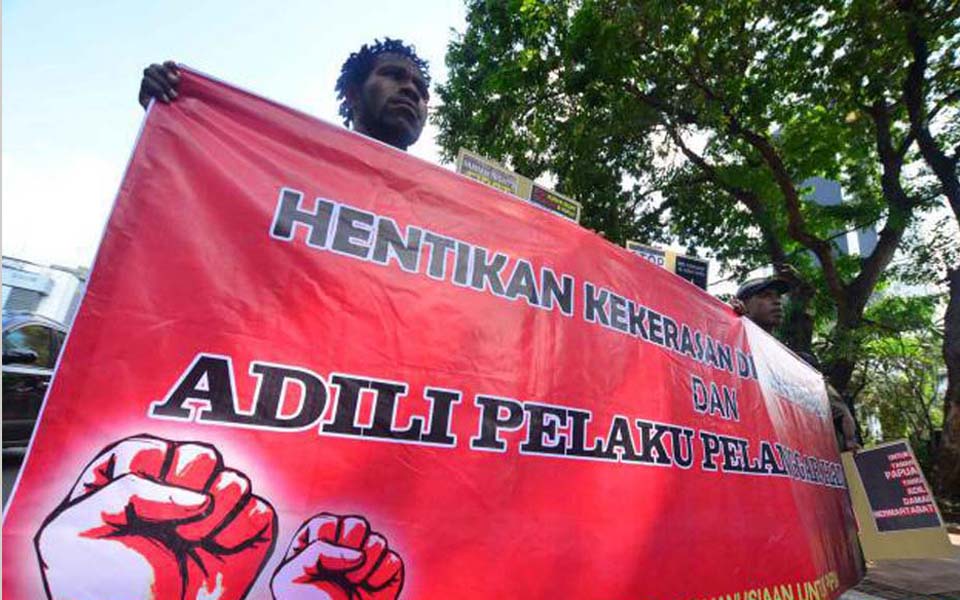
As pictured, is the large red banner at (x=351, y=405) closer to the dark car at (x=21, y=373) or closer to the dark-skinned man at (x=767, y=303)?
the dark-skinned man at (x=767, y=303)

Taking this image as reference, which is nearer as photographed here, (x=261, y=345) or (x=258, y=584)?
(x=258, y=584)

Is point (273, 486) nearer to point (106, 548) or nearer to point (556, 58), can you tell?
point (106, 548)

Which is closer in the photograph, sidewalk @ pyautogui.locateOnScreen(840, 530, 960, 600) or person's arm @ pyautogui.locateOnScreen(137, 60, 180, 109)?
person's arm @ pyautogui.locateOnScreen(137, 60, 180, 109)

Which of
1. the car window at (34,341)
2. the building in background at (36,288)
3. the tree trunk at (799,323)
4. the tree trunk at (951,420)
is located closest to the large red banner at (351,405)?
the car window at (34,341)

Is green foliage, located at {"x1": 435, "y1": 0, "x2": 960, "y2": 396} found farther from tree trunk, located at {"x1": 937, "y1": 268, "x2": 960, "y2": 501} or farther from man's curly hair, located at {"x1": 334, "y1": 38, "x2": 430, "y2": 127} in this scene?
man's curly hair, located at {"x1": 334, "y1": 38, "x2": 430, "y2": 127}

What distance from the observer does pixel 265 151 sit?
170cm

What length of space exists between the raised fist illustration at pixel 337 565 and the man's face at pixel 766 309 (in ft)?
11.6

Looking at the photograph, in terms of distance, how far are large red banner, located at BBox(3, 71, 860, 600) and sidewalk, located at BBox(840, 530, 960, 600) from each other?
193cm

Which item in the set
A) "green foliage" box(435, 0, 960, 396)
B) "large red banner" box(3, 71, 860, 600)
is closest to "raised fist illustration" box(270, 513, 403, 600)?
"large red banner" box(3, 71, 860, 600)

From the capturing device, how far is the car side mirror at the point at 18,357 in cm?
460

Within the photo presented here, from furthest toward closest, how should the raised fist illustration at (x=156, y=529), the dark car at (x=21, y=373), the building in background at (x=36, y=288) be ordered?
the building in background at (x=36, y=288) → the dark car at (x=21, y=373) → the raised fist illustration at (x=156, y=529)

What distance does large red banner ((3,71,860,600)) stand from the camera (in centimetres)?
126

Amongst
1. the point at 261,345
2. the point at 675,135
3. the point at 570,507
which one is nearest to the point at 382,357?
the point at 261,345

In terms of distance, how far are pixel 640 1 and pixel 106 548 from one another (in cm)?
769
